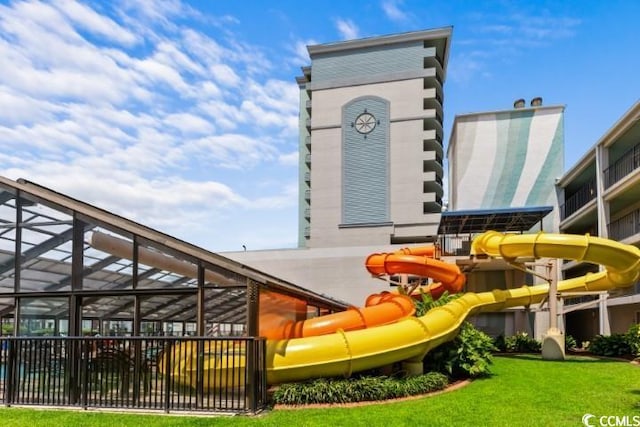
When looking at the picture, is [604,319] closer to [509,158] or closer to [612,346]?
[612,346]

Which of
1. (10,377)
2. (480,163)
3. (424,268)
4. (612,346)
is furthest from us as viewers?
(480,163)

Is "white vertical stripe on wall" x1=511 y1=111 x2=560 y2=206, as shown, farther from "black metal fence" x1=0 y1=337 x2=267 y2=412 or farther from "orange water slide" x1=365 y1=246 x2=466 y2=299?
"black metal fence" x1=0 y1=337 x2=267 y2=412

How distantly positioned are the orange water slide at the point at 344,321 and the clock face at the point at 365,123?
31771 mm

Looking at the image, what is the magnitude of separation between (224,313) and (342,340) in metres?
2.81

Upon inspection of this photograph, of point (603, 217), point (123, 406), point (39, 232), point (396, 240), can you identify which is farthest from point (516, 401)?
point (396, 240)

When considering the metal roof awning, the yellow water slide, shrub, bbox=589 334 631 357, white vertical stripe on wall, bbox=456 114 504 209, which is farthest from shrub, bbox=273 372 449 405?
white vertical stripe on wall, bbox=456 114 504 209

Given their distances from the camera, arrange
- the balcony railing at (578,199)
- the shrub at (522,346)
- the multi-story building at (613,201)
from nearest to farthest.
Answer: the multi-story building at (613,201) < the shrub at (522,346) < the balcony railing at (578,199)

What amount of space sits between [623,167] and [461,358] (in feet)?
59.4

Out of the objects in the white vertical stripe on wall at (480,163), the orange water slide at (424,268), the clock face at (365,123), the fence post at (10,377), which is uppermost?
the clock face at (365,123)

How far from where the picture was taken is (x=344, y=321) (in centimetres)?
1393

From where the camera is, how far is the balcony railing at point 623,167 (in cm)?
2548

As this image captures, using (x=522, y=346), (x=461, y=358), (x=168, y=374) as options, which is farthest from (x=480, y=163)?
(x=168, y=374)

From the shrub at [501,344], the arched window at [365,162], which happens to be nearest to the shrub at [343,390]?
the shrub at [501,344]

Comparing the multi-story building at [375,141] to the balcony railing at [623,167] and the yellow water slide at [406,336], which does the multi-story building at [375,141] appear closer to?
the balcony railing at [623,167]
